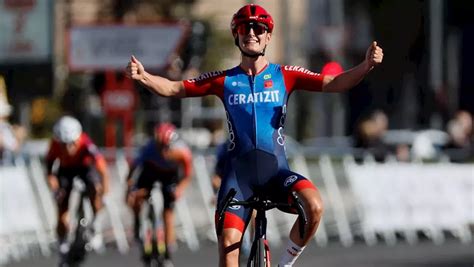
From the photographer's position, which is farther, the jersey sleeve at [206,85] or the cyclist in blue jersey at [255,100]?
the jersey sleeve at [206,85]

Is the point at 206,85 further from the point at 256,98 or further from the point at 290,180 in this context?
the point at 290,180

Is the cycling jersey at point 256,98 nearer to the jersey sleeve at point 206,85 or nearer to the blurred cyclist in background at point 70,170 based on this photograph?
the jersey sleeve at point 206,85

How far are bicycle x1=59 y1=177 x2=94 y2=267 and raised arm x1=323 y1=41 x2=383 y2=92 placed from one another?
299 inches

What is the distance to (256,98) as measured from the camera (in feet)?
43.8

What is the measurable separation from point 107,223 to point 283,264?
13.8 m

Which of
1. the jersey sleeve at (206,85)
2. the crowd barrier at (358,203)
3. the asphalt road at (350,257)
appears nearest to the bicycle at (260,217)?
the jersey sleeve at (206,85)

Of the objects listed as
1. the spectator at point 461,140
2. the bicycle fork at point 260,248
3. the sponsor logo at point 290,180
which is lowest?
the spectator at point 461,140

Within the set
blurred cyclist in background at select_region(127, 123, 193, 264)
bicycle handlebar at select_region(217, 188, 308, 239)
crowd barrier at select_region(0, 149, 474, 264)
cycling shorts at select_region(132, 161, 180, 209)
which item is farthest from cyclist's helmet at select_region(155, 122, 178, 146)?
bicycle handlebar at select_region(217, 188, 308, 239)

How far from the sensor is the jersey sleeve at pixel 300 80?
44.1ft

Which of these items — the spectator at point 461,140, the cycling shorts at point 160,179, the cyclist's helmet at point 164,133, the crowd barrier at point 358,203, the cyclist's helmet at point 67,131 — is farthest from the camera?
the spectator at point 461,140

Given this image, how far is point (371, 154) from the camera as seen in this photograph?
27891 mm

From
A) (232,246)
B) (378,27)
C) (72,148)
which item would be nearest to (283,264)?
(232,246)

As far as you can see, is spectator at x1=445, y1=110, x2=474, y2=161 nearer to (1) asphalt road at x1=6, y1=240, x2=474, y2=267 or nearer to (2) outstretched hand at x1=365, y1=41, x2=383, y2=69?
(1) asphalt road at x1=6, y1=240, x2=474, y2=267

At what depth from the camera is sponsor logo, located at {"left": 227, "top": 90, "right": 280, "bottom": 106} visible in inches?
525
